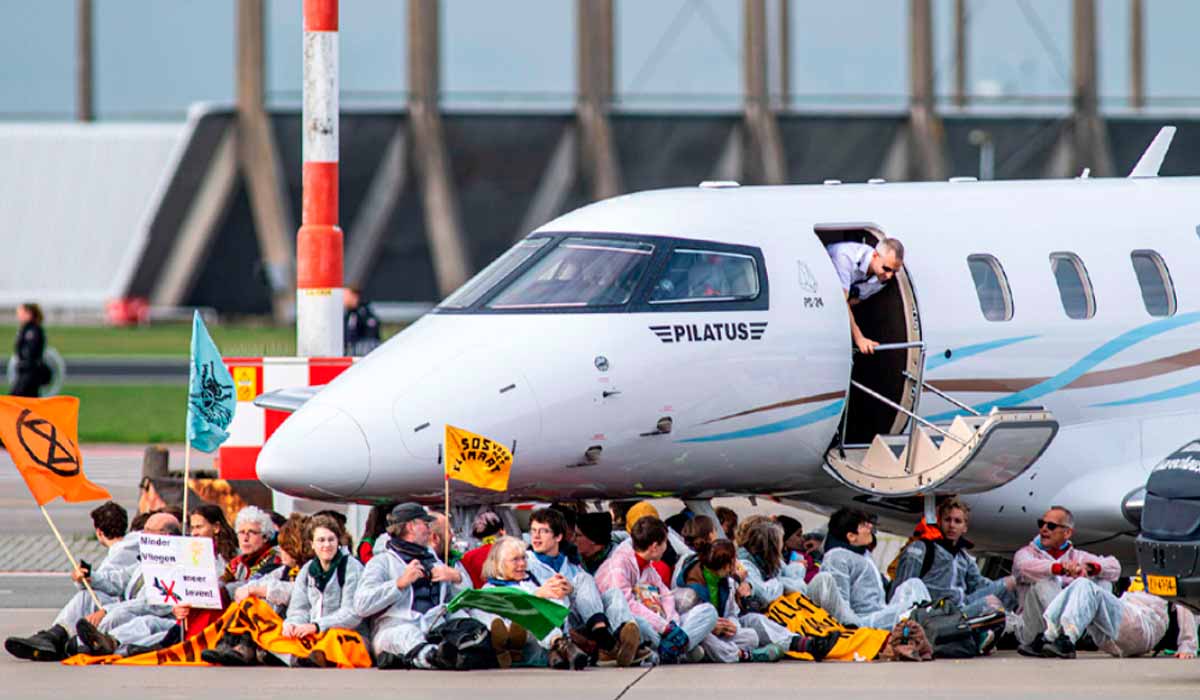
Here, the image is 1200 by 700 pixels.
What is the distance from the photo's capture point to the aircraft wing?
608 inches

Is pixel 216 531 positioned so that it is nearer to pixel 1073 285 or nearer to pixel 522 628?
pixel 522 628

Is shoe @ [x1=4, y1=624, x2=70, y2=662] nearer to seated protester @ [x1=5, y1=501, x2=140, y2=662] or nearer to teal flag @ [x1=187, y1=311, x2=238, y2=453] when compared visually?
seated protester @ [x1=5, y1=501, x2=140, y2=662]

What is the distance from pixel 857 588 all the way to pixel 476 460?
2.51 meters

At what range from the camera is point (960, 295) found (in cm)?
1447

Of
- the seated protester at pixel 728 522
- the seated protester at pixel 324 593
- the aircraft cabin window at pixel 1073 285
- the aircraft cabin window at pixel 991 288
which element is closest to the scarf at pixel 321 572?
the seated protester at pixel 324 593

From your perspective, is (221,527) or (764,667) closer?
(764,667)

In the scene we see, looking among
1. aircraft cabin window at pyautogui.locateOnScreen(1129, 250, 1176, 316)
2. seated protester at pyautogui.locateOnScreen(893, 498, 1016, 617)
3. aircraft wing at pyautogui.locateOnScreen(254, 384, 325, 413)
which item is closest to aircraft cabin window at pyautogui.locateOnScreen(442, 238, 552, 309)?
aircraft wing at pyautogui.locateOnScreen(254, 384, 325, 413)

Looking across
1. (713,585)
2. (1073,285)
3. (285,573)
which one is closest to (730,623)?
(713,585)

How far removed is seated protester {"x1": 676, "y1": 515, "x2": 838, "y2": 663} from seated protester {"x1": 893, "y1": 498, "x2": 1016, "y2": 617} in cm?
89

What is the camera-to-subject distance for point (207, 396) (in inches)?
563

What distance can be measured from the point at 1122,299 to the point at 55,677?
7512 mm

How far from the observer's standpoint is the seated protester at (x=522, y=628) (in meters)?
12.4

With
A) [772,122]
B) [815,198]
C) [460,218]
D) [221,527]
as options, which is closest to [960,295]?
[815,198]

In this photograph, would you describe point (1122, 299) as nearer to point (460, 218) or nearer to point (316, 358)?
point (316, 358)
